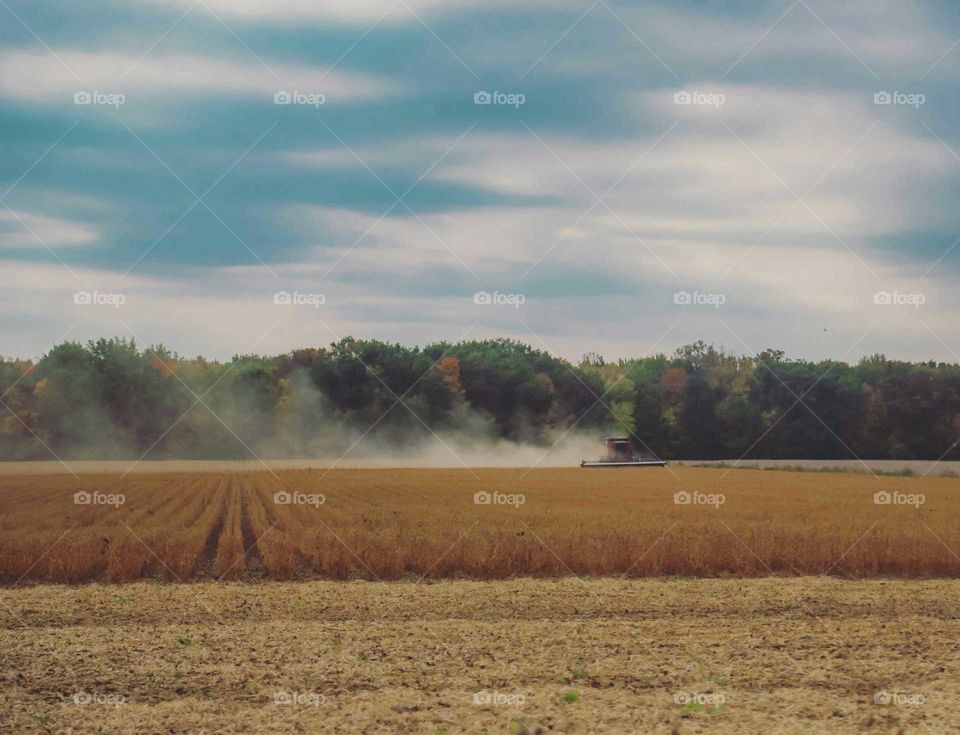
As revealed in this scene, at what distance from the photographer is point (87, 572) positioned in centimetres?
2583

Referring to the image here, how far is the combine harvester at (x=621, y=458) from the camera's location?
74.2 meters

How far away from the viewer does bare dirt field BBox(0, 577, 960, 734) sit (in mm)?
12711

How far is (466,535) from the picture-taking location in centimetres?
2812

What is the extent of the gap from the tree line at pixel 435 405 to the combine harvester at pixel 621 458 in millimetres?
7970

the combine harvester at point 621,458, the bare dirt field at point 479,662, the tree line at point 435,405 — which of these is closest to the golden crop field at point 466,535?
the bare dirt field at point 479,662

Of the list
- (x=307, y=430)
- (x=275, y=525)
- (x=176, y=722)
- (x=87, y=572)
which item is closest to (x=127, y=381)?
(x=307, y=430)

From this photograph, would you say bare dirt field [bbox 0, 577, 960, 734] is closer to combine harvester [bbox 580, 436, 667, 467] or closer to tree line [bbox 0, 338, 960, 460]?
combine harvester [bbox 580, 436, 667, 467]

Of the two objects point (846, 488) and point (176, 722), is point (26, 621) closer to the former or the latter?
point (176, 722)

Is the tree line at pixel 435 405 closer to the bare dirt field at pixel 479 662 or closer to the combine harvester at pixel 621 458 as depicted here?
the combine harvester at pixel 621 458

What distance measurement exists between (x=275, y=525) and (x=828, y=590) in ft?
55.2

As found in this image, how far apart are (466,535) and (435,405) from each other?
54302 millimetres

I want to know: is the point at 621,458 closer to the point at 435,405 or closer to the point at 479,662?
the point at 435,405

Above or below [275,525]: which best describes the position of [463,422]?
above

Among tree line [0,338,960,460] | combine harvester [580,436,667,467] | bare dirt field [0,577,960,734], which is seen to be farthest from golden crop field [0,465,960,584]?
tree line [0,338,960,460]
